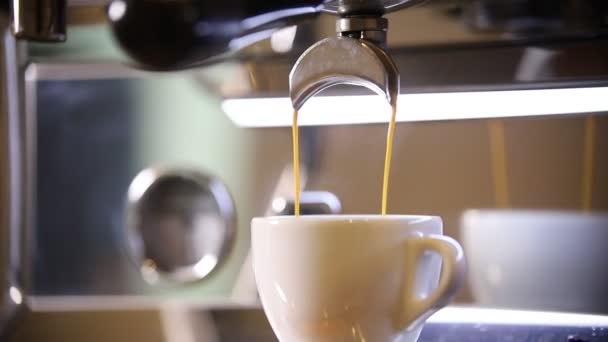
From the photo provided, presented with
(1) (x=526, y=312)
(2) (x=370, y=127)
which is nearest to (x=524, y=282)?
(1) (x=526, y=312)

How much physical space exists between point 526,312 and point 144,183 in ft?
0.82

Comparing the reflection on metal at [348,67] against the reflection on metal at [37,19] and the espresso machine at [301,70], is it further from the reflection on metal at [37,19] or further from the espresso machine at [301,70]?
the reflection on metal at [37,19]

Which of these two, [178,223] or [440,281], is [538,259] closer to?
[440,281]

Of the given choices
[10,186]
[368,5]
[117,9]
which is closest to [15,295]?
[10,186]

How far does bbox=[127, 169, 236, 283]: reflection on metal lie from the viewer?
48 centimetres

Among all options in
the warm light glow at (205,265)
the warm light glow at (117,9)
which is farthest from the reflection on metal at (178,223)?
the warm light glow at (117,9)

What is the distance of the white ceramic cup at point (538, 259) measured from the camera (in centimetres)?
41

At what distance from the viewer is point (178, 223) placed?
49 centimetres

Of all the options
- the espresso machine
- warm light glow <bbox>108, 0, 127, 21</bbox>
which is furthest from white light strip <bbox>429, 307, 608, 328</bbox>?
warm light glow <bbox>108, 0, 127, 21</bbox>

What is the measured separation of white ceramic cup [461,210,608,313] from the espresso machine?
12mm

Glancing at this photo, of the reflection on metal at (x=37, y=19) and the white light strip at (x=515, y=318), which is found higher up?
the reflection on metal at (x=37, y=19)

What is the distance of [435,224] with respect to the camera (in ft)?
1.18

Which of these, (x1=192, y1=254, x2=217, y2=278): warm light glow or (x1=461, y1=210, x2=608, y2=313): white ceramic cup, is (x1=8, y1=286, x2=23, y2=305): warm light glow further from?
(x1=461, y1=210, x2=608, y2=313): white ceramic cup

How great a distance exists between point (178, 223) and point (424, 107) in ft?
0.57
